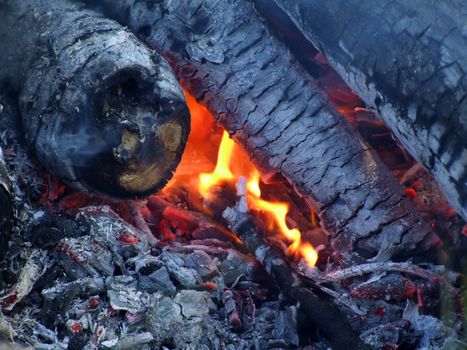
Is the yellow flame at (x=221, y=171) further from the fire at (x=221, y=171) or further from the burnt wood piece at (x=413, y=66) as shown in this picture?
the burnt wood piece at (x=413, y=66)

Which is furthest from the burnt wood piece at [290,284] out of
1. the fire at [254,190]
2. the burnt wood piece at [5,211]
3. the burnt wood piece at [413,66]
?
the burnt wood piece at [5,211]

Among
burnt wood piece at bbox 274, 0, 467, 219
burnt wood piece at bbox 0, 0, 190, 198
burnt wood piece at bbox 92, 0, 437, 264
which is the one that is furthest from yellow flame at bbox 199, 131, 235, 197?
burnt wood piece at bbox 274, 0, 467, 219

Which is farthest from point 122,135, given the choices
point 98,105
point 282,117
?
point 282,117

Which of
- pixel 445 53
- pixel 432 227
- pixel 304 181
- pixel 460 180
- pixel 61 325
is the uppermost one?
pixel 445 53

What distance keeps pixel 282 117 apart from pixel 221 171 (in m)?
0.62

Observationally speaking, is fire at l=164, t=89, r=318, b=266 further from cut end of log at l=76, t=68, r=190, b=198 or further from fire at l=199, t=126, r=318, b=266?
cut end of log at l=76, t=68, r=190, b=198

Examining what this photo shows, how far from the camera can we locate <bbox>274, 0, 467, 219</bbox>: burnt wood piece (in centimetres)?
262

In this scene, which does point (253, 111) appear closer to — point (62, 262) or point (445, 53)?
point (445, 53)

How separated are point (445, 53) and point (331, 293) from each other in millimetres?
1272

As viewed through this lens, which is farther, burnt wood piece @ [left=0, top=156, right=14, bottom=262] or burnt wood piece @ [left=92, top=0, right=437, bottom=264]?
burnt wood piece @ [left=92, top=0, right=437, bottom=264]

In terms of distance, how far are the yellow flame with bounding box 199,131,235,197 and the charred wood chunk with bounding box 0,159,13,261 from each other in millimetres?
1364

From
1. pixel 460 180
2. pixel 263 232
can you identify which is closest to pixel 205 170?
pixel 263 232

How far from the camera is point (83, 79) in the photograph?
9.29 feet

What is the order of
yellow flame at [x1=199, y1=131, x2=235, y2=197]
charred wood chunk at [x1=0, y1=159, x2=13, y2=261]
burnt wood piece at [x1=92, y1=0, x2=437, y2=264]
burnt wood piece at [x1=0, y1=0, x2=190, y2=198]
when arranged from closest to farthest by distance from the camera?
1. charred wood chunk at [x1=0, y1=159, x2=13, y2=261]
2. burnt wood piece at [x1=0, y1=0, x2=190, y2=198]
3. burnt wood piece at [x1=92, y1=0, x2=437, y2=264]
4. yellow flame at [x1=199, y1=131, x2=235, y2=197]
